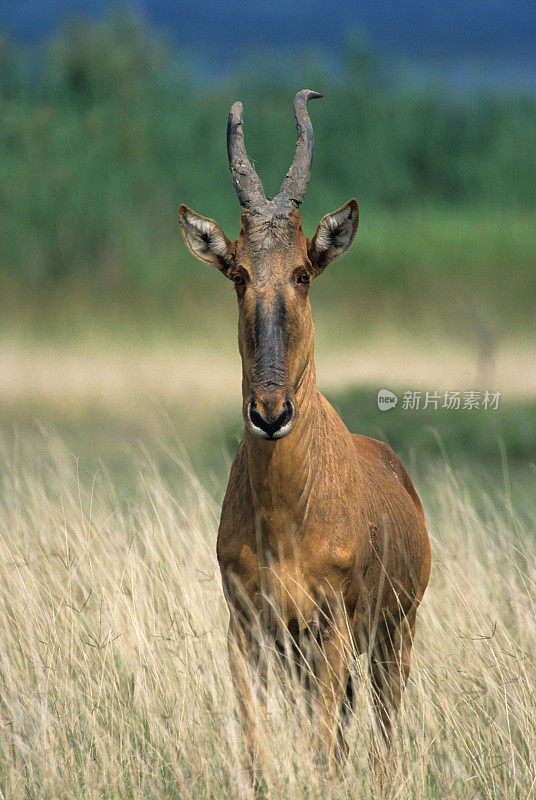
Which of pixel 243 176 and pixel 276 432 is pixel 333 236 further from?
pixel 276 432

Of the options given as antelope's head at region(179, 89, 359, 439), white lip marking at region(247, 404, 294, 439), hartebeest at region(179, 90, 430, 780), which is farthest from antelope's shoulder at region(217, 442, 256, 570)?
white lip marking at region(247, 404, 294, 439)

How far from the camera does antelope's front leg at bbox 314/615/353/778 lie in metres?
4.91

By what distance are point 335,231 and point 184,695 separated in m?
2.26

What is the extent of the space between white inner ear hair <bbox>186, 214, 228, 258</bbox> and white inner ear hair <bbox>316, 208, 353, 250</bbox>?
452 millimetres

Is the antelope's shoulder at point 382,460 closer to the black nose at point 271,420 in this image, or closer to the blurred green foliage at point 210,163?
the black nose at point 271,420

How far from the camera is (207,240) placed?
526cm

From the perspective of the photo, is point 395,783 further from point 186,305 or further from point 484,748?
point 186,305

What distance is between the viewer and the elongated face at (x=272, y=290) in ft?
14.8

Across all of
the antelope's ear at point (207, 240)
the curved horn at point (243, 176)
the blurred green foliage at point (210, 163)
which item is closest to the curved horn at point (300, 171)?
the curved horn at point (243, 176)

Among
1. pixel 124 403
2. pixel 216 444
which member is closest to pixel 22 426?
pixel 124 403

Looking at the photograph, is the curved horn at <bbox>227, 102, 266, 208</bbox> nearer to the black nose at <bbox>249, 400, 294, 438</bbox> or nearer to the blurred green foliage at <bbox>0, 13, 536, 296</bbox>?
the black nose at <bbox>249, 400, 294, 438</bbox>

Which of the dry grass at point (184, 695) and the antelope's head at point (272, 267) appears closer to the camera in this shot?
the antelope's head at point (272, 267)

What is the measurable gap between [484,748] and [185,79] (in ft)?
152

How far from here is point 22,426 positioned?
68.7 feet
